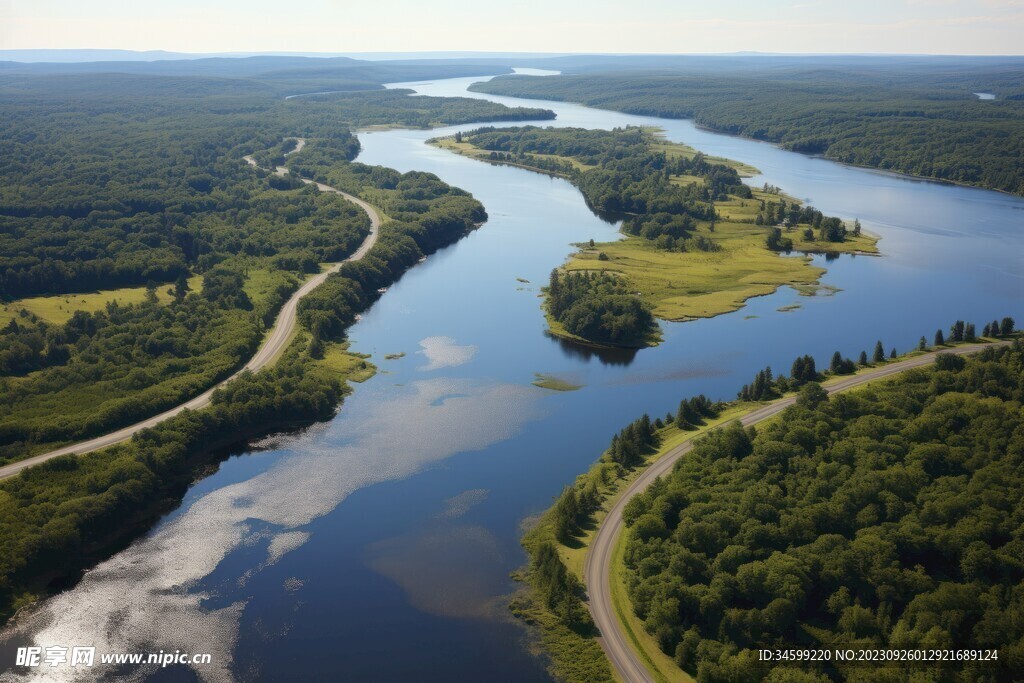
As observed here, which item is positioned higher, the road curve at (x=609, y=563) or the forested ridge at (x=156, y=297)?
the forested ridge at (x=156, y=297)

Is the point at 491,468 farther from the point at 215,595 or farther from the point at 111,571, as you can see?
the point at 111,571

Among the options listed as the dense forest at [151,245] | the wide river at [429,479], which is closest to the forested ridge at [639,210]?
the wide river at [429,479]

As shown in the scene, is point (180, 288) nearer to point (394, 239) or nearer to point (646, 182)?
point (394, 239)

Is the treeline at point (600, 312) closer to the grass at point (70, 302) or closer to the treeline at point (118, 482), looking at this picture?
the treeline at point (118, 482)

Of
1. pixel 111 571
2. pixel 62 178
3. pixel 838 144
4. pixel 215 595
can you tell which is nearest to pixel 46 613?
pixel 111 571

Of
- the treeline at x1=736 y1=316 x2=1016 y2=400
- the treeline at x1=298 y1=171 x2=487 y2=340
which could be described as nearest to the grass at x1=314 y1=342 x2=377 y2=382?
the treeline at x1=298 y1=171 x2=487 y2=340

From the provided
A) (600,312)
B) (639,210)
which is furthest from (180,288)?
(639,210)
